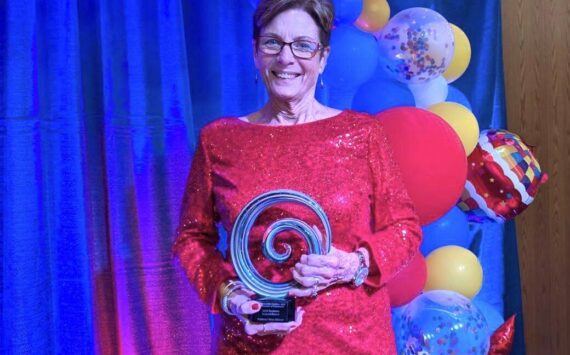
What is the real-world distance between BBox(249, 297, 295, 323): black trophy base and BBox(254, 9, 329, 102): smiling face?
→ 0.52 meters

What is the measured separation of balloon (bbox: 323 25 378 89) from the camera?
2.25 m

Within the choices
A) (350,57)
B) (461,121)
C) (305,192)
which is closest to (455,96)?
(461,121)

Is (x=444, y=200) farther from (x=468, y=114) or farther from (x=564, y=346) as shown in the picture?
(x=564, y=346)

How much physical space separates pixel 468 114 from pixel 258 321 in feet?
4.45

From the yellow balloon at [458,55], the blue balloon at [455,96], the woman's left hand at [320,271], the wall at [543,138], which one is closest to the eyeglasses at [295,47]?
the woman's left hand at [320,271]

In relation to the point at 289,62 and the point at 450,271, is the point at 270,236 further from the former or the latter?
the point at 450,271

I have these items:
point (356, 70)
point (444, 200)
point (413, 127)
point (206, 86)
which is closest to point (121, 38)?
point (206, 86)

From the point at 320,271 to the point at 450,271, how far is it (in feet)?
3.71

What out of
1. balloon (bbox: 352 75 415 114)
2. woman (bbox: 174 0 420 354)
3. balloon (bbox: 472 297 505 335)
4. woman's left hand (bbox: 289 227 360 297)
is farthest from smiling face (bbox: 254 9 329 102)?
balloon (bbox: 472 297 505 335)

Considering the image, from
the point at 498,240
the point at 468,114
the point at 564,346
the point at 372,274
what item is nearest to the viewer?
the point at 372,274

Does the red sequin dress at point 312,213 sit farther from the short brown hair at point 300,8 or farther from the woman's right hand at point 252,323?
the short brown hair at point 300,8

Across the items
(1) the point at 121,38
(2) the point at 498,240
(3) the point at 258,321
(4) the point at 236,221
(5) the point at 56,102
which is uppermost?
(1) the point at 121,38

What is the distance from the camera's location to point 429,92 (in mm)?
2514

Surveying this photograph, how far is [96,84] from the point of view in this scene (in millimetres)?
2262
